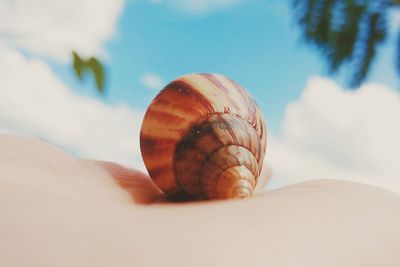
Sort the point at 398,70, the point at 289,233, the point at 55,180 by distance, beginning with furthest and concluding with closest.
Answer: the point at 398,70 < the point at 55,180 < the point at 289,233

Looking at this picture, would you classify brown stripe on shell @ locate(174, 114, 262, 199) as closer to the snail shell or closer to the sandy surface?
the snail shell

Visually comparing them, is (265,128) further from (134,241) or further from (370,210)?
(134,241)

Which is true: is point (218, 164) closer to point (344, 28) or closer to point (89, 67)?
point (89, 67)

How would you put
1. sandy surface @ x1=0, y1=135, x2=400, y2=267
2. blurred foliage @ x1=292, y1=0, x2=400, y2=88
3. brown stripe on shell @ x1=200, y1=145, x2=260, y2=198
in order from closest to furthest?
1. sandy surface @ x1=0, y1=135, x2=400, y2=267
2. brown stripe on shell @ x1=200, y1=145, x2=260, y2=198
3. blurred foliage @ x1=292, y1=0, x2=400, y2=88

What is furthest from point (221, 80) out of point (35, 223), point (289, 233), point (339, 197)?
point (35, 223)

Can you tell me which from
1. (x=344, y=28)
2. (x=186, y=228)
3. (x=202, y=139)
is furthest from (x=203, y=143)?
(x=344, y=28)

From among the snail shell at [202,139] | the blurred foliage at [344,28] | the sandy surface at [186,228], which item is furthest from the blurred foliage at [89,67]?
the blurred foliage at [344,28]

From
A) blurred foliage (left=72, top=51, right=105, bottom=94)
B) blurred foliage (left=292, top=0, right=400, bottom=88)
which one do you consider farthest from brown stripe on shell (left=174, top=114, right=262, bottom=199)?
blurred foliage (left=292, top=0, right=400, bottom=88)

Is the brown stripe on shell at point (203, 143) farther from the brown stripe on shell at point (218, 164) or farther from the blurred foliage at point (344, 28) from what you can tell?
Answer: the blurred foliage at point (344, 28)
